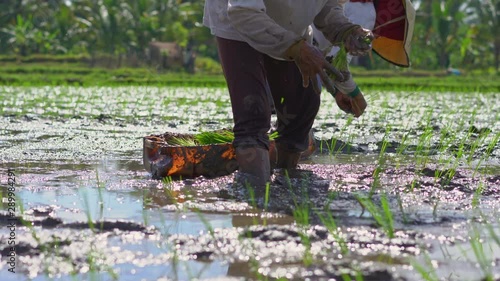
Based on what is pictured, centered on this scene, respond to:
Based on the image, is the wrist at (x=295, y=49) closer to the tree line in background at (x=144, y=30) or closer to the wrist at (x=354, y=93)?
the wrist at (x=354, y=93)

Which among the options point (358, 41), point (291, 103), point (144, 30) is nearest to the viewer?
point (358, 41)

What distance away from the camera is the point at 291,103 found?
13.2ft

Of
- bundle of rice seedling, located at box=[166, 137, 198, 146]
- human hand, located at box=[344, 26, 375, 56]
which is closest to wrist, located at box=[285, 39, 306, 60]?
human hand, located at box=[344, 26, 375, 56]

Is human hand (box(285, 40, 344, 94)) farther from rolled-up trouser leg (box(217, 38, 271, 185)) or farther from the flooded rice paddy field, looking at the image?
the flooded rice paddy field

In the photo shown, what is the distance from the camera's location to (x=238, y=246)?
2.22 m

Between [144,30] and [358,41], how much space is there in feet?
113

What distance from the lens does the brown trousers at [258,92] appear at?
11.8 feet

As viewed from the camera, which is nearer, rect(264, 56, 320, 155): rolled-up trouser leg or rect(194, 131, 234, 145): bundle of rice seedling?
rect(264, 56, 320, 155): rolled-up trouser leg

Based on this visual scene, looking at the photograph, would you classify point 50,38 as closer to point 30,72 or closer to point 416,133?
point 30,72

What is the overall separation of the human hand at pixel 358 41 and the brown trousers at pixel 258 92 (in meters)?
0.30

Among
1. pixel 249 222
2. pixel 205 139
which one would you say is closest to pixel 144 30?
pixel 205 139

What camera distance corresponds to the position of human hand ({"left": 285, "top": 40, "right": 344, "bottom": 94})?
3.35m

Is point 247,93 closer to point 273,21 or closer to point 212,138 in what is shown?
point 273,21

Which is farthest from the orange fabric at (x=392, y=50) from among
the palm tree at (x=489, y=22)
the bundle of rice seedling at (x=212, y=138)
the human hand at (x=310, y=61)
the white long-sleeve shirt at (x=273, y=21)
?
the palm tree at (x=489, y=22)
